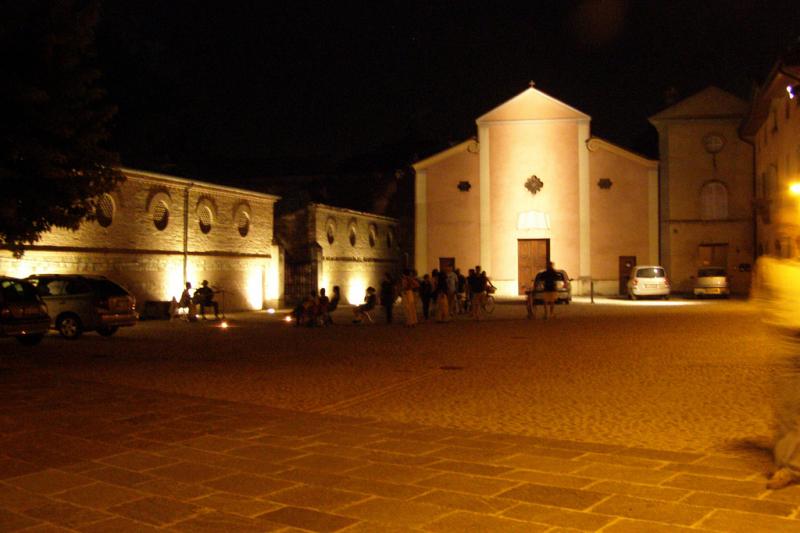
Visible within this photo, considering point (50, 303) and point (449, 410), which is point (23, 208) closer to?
point (50, 303)

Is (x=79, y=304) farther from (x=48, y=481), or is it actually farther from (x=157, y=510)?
(x=157, y=510)

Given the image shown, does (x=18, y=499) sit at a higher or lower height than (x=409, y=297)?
lower

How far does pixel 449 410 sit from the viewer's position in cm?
923

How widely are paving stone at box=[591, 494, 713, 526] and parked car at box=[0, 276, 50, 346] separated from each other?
1429cm

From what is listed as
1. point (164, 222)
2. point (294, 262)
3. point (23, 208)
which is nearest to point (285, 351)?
point (23, 208)

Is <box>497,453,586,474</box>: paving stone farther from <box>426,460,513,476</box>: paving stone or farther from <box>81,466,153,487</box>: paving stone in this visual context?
<box>81,466,153,487</box>: paving stone

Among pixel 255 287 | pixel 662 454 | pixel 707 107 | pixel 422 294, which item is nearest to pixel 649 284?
pixel 707 107

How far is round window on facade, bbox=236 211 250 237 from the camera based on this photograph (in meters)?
32.0

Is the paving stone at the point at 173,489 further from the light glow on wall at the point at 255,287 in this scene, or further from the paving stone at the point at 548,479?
the light glow on wall at the point at 255,287

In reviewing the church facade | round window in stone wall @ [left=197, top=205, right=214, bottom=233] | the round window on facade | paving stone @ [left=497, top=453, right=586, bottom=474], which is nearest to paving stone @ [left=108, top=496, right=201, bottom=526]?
paving stone @ [left=497, top=453, right=586, bottom=474]

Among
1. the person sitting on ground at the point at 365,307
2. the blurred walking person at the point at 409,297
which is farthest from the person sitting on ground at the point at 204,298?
the blurred walking person at the point at 409,297

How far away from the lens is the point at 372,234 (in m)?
44.2

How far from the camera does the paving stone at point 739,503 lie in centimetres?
519

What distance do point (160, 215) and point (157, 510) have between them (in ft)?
78.0
